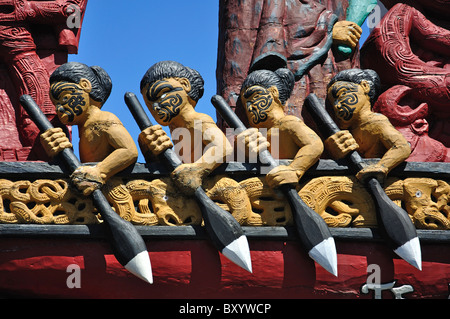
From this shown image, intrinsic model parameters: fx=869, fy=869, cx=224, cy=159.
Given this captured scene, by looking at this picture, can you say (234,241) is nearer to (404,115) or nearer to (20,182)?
(20,182)

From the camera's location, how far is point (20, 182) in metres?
4.82

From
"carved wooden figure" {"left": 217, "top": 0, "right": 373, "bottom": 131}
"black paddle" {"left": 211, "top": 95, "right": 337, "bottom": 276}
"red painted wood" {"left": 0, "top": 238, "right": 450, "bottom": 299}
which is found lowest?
"red painted wood" {"left": 0, "top": 238, "right": 450, "bottom": 299}

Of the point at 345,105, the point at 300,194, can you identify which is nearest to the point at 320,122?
the point at 345,105

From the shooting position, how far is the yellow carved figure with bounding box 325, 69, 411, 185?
493cm

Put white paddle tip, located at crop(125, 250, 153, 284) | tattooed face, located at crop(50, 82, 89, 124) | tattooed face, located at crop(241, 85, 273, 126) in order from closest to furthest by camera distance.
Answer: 1. white paddle tip, located at crop(125, 250, 153, 284)
2. tattooed face, located at crop(50, 82, 89, 124)
3. tattooed face, located at crop(241, 85, 273, 126)

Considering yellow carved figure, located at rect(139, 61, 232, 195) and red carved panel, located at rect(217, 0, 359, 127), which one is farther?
red carved panel, located at rect(217, 0, 359, 127)

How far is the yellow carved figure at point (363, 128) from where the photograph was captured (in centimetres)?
493

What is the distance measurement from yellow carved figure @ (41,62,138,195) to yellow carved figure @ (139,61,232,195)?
0.56 feet

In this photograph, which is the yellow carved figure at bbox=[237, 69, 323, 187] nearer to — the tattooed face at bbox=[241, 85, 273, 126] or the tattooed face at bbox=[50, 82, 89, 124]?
the tattooed face at bbox=[241, 85, 273, 126]

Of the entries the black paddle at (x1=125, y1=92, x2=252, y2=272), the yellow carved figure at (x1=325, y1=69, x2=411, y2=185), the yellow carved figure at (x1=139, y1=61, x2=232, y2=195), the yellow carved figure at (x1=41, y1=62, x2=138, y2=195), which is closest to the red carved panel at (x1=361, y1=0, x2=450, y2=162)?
the yellow carved figure at (x1=325, y1=69, x2=411, y2=185)

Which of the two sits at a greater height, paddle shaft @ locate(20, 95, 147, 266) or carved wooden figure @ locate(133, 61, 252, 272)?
carved wooden figure @ locate(133, 61, 252, 272)

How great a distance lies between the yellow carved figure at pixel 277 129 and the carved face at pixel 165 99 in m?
0.41

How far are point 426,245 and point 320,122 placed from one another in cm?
95

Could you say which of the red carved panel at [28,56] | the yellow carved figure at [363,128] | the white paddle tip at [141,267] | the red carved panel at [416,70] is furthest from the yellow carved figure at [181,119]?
the red carved panel at [416,70]
